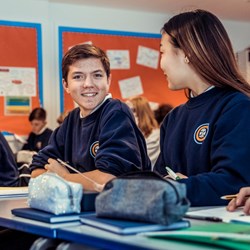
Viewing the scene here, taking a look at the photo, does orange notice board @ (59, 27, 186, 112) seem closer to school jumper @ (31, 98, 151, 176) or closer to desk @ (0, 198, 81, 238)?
school jumper @ (31, 98, 151, 176)

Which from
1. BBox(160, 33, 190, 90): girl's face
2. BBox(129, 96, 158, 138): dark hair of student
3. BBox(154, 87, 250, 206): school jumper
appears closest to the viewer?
BBox(154, 87, 250, 206): school jumper

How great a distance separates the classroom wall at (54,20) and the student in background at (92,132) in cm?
401

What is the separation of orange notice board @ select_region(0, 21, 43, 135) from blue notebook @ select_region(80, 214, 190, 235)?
16.4 feet

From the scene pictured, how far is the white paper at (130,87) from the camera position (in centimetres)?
657

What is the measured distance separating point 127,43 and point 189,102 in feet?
15.9

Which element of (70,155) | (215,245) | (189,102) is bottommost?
(215,245)

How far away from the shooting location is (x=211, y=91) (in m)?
1.78

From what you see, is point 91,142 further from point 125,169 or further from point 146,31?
point 146,31

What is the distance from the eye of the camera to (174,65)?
180cm

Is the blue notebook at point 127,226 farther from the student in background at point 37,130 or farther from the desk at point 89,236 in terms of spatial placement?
the student in background at point 37,130

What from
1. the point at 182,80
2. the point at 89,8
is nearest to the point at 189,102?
the point at 182,80

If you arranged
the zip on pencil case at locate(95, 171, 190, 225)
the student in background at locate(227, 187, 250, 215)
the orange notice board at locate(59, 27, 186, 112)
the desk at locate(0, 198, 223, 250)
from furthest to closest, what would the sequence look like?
the orange notice board at locate(59, 27, 186, 112) < the student in background at locate(227, 187, 250, 215) < the zip on pencil case at locate(95, 171, 190, 225) < the desk at locate(0, 198, 223, 250)

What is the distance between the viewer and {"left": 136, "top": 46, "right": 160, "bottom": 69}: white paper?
Result: 6703 millimetres

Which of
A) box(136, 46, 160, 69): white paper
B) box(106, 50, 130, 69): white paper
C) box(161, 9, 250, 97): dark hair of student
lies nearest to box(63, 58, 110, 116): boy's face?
box(161, 9, 250, 97): dark hair of student
